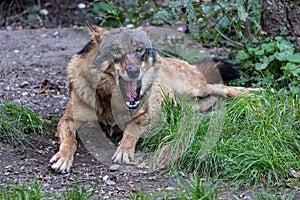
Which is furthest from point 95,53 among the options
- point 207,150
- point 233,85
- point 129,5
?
point 129,5

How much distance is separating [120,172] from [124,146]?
0.34m

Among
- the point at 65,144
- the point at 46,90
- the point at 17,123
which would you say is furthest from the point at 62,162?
the point at 46,90

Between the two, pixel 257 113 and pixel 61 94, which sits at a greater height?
pixel 257 113

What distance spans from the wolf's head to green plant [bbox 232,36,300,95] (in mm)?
1283

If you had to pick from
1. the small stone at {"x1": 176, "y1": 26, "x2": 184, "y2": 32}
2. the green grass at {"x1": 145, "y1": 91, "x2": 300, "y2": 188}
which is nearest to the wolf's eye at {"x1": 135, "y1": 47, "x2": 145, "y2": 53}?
the green grass at {"x1": 145, "y1": 91, "x2": 300, "y2": 188}

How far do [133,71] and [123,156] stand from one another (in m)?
0.67

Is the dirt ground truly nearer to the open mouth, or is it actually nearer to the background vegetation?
the background vegetation

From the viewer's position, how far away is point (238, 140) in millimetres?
4512

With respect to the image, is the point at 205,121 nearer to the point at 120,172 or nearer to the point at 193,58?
the point at 120,172

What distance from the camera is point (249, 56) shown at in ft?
20.2

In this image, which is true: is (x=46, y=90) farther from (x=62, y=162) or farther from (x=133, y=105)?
(x=62, y=162)

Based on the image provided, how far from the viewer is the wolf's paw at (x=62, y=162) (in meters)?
4.44

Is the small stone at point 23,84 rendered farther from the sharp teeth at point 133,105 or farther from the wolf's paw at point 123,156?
the wolf's paw at point 123,156

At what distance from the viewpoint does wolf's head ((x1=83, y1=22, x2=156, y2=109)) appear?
4.68 metres
